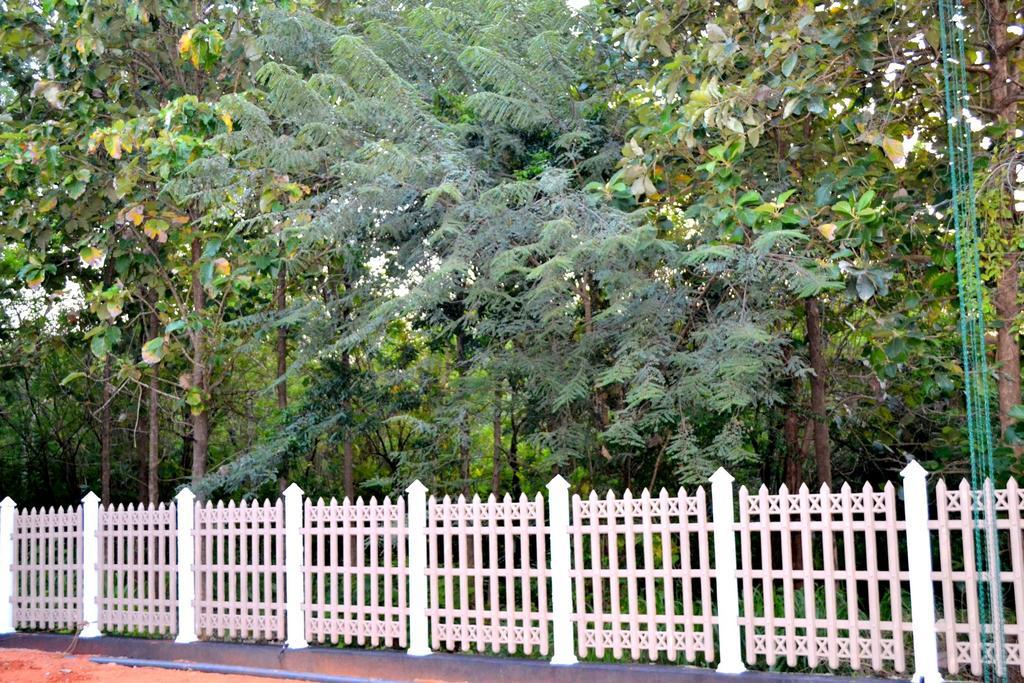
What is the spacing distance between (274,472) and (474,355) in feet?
8.51

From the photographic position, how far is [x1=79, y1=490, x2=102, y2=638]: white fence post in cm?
962

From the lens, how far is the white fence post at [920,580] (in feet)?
20.2

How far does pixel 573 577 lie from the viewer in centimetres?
742

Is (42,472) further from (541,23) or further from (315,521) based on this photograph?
(541,23)

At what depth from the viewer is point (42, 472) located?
18.1 m

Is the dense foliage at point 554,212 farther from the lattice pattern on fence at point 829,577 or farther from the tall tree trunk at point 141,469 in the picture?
the tall tree trunk at point 141,469

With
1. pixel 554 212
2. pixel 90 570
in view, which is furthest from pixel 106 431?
pixel 554 212

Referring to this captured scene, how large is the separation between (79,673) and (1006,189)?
27.0 feet

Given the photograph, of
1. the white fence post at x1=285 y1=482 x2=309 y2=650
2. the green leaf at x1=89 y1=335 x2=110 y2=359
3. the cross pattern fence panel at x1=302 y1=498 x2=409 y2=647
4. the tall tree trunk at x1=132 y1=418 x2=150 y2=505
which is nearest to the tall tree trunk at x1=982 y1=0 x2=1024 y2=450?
the cross pattern fence panel at x1=302 y1=498 x2=409 y2=647

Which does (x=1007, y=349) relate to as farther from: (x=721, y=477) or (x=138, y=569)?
(x=138, y=569)

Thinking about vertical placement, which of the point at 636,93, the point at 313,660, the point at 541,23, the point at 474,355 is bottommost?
the point at 313,660

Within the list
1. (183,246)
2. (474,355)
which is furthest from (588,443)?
(183,246)

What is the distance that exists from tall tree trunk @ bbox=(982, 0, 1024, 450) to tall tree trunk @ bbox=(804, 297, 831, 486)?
6.61 ft

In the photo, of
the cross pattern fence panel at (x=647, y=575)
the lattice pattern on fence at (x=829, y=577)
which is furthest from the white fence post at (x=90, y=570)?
the lattice pattern on fence at (x=829, y=577)
